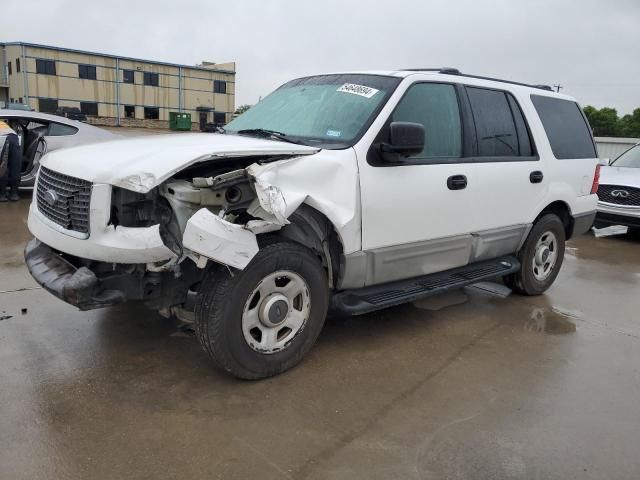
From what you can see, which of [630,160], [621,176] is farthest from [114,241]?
[630,160]

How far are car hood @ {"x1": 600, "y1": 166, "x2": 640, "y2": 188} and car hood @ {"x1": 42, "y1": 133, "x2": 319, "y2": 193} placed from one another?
734 cm

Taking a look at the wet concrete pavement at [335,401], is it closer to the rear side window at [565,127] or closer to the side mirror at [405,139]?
the side mirror at [405,139]

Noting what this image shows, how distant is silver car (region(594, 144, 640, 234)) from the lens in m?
8.59

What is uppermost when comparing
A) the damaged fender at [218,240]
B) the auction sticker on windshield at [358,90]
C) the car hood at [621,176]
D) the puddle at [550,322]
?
the auction sticker on windshield at [358,90]

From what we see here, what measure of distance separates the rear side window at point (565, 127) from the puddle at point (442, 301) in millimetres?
1631

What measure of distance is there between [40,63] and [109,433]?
161 feet

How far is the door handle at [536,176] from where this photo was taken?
4.90 metres

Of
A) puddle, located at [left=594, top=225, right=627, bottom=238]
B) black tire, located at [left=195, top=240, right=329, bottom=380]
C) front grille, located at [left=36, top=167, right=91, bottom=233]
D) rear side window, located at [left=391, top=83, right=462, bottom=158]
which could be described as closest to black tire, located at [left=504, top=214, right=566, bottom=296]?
rear side window, located at [left=391, top=83, right=462, bottom=158]

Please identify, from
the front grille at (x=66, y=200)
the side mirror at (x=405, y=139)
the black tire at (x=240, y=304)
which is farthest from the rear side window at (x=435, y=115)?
the front grille at (x=66, y=200)

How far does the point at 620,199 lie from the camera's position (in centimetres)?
879

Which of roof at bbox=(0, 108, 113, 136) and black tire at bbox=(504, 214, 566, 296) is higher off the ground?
roof at bbox=(0, 108, 113, 136)

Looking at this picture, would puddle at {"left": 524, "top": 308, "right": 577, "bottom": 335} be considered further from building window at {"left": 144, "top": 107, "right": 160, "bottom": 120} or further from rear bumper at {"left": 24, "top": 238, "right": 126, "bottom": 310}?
building window at {"left": 144, "top": 107, "right": 160, "bottom": 120}

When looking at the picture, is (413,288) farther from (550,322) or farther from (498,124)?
(498,124)

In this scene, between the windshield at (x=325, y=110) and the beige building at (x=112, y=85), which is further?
the beige building at (x=112, y=85)
